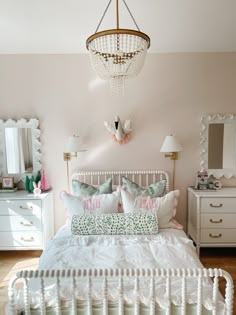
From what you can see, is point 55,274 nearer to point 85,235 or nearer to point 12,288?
point 12,288

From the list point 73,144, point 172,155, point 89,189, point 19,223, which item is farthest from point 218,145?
point 19,223

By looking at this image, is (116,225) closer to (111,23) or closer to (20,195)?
(20,195)

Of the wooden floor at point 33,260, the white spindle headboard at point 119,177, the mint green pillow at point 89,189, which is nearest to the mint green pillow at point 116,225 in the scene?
the mint green pillow at point 89,189

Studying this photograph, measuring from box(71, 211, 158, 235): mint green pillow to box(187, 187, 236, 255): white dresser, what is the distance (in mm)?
787

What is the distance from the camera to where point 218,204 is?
9.59ft

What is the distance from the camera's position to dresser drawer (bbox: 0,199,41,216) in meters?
2.97

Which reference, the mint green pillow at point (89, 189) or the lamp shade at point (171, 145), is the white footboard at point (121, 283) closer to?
the mint green pillow at point (89, 189)

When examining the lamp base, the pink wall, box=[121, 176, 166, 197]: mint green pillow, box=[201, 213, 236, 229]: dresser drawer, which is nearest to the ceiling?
the pink wall

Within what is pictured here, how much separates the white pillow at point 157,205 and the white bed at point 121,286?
1.78 feet

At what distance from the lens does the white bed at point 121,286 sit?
1.32m

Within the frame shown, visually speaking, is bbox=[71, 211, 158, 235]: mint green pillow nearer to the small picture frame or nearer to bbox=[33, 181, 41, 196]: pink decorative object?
bbox=[33, 181, 41, 196]: pink decorative object

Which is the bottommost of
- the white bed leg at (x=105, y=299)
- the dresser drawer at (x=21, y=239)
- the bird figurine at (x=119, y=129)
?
the dresser drawer at (x=21, y=239)

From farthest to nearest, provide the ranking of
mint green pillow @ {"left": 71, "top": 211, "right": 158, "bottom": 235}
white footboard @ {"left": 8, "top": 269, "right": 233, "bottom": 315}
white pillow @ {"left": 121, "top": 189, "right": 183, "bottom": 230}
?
white pillow @ {"left": 121, "top": 189, "right": 183, "bottom": 230} → mint green pillow @ {"left": 71, "top": 211, "right": 158, "bottom": 235} → white footboard @ {"left": 8, "top": 269, "right": 233, "bottom": 315}

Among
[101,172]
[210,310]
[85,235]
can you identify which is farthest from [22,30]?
[210,310]
